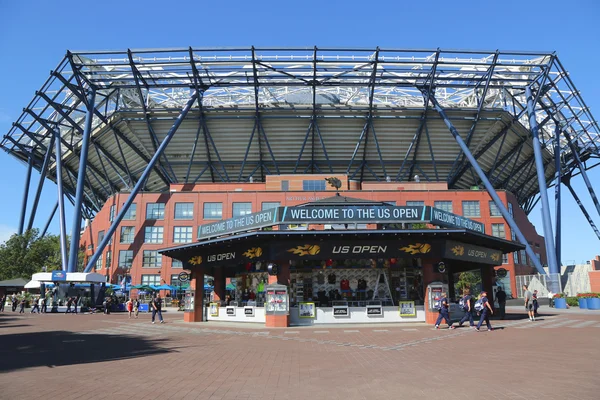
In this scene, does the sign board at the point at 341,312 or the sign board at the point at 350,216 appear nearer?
the sign board at the point at 350,216

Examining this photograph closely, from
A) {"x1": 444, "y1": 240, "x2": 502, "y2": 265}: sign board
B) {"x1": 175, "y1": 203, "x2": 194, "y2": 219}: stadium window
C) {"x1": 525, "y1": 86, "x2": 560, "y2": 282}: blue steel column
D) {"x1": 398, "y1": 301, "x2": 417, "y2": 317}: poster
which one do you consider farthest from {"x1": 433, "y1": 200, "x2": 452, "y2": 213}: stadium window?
{"x1": 398, "y1": 301, "x2": 417, "y2": 317}: poster

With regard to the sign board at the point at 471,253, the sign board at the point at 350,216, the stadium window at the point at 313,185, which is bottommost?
the sign board at the point at 471,253

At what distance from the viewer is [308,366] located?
37.3ft

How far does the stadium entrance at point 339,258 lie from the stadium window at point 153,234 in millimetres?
32498

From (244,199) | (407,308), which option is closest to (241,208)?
(244,199)

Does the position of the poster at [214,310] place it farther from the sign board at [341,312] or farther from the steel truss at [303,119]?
the steel truss at [303,119]

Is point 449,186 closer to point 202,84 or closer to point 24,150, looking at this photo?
point 202,84

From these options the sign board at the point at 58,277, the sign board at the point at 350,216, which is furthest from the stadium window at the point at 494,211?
the sign board at the point at 58,277

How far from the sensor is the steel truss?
47.8 meters

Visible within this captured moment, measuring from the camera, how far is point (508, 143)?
6250 centimetres

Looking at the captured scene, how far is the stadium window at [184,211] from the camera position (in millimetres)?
60125

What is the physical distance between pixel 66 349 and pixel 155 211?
47.3 meters

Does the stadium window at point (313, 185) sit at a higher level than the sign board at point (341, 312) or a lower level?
higher

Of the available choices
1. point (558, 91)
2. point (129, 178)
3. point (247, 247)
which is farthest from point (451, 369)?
point (129, 178)
